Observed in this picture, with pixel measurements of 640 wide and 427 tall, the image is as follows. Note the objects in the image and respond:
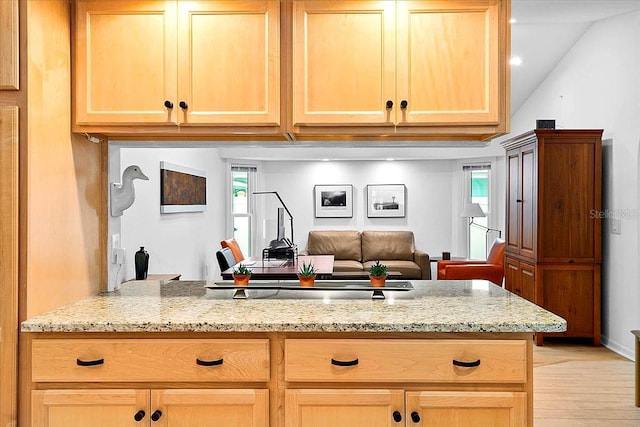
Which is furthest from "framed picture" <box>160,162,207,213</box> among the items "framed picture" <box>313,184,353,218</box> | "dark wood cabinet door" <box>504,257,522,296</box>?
"dark wood cabinet door" <box>504,257,522,296</box>

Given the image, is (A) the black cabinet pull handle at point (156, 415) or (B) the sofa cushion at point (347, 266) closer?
(A) the black cabinet pull handle at point (156, 415)

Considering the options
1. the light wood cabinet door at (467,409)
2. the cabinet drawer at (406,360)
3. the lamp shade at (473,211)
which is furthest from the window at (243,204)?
the light wood cabinet door at (467,409)

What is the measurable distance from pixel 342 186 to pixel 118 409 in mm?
6858

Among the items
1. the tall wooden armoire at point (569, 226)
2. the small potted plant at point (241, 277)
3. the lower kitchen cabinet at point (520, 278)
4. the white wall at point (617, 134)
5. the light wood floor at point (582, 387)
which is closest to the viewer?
the small potted plant at point (241, 277)

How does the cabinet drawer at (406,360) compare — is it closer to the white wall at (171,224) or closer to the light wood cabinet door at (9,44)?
the white wall at (171,224)

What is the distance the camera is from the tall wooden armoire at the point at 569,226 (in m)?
4.64

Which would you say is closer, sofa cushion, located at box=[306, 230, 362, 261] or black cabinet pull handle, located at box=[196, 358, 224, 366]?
black cabinet pull handle, located at box=[196, 358, 224, 366]

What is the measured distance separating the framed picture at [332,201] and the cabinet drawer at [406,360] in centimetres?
669

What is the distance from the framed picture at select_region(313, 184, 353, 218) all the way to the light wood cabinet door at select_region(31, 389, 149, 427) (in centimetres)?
675

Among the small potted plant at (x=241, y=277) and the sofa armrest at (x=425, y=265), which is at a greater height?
the small potted plant at (x=241, y=277)

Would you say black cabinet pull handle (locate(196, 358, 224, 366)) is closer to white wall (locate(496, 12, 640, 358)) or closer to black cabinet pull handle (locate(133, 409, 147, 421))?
black cabinet pull handle (locate(133, 409, 147, 421))

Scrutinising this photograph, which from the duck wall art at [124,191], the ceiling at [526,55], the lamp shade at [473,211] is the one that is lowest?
the lamp shade at [473,211]

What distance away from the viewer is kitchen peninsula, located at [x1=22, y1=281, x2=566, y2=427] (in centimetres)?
170

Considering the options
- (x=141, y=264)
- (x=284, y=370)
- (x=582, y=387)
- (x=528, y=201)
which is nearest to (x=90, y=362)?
(x=284, y=370)
